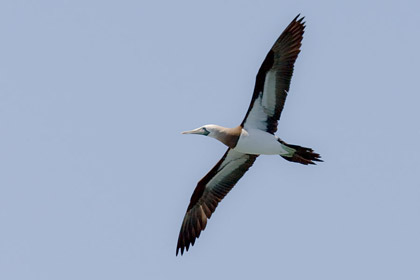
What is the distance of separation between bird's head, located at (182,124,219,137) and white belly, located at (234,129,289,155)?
0.75 metres

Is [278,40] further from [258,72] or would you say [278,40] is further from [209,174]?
[209,174]

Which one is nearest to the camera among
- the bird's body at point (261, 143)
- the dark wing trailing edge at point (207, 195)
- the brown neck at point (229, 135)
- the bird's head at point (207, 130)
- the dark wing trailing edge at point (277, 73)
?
the dark wing trailing edge at point (277, 73)

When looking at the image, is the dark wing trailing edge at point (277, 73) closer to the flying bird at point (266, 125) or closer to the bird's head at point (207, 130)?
the flying bird at point (266, 125)

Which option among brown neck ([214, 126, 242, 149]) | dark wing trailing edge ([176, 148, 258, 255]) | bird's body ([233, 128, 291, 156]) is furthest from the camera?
dark wing trailing edge ([176, 148, 258, 255])

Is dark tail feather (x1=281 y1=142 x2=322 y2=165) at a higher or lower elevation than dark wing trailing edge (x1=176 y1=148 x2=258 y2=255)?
higher

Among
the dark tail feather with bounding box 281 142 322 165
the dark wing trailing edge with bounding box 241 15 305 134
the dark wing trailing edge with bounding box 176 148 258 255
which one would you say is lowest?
the dark wing trailing edge with bounding box 176 148 258 255

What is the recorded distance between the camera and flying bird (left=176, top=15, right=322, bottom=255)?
2211 centimetres

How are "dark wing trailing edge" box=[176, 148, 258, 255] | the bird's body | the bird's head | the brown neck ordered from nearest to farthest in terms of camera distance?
the bird's body < the brown neck < the bird's head < "dark wing trailing edge" box=[176, 148, 258, 255]

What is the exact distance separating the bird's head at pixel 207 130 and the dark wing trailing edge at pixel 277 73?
3.46ft

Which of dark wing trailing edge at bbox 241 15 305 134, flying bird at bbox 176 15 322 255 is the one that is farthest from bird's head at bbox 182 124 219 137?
dark wing trailing edge at bbox 241 15 305 134

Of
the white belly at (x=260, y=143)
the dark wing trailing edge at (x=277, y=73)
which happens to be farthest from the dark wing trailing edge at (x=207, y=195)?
the dark wing trailing edge at (x=277, y=73)

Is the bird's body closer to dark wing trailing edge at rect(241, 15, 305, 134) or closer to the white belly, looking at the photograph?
the white belly

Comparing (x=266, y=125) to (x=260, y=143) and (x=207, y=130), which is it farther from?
(x=207, y=130)

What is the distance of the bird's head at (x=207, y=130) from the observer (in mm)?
23016
